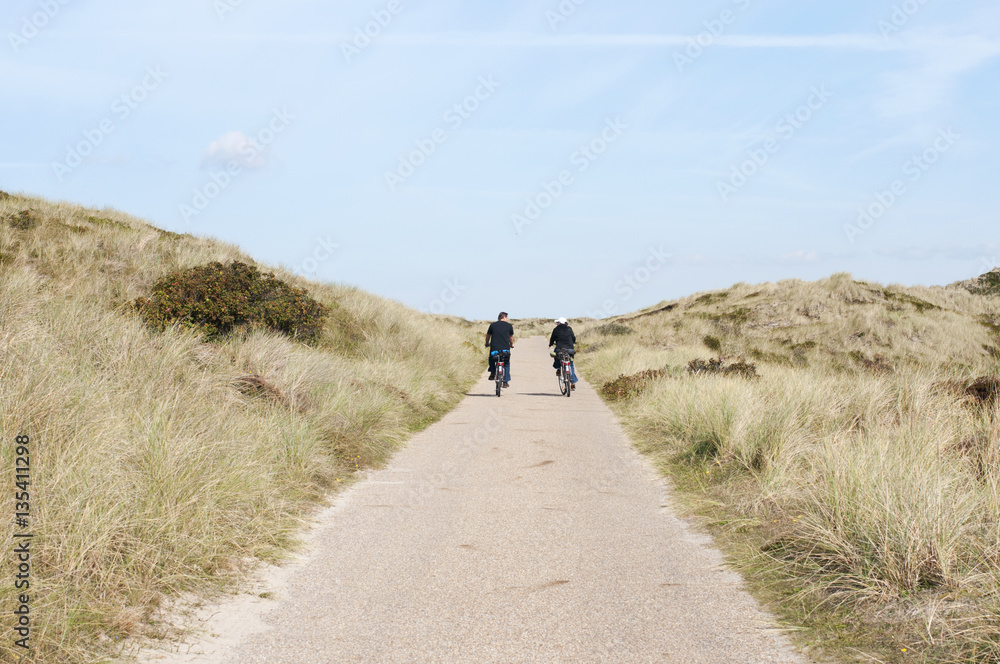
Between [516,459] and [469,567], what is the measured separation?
184 inches

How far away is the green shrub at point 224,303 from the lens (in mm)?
14633

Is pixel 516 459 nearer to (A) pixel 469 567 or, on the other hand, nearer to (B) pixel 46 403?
(A) pixel 469 567

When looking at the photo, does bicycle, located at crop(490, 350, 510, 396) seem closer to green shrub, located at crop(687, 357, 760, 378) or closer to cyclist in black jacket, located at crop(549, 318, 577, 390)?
cyclist in black jacket, located at crop(549, 318, 577, 390)

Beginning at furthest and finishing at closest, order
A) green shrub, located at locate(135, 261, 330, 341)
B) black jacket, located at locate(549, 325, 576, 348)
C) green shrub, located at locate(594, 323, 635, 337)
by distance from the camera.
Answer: green shrub, located at locate(594, 323, 635, 337) < black jacket, located at locate(549, 325, 576, 348) < green shrub, located at locate(135, 261, 330, 341)

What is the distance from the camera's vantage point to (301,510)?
23.2ft

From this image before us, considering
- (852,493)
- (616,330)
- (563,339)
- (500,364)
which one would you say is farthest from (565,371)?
(616,330)

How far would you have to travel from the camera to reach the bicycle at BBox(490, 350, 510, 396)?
19.1 m

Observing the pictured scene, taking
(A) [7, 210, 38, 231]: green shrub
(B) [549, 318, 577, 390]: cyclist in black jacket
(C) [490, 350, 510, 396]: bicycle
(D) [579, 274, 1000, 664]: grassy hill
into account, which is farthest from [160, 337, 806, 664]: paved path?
(A) [7, 210, 38, 231]: green shrub

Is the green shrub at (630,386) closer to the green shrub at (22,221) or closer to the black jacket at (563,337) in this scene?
the black jacket at (563,337)

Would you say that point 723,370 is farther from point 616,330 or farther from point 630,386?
point 616,330

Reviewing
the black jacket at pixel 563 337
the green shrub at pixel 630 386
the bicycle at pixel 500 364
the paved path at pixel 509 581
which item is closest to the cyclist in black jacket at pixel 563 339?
the black jacket at pixel 563 337

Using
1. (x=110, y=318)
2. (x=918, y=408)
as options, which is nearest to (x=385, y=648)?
(x=918, y=408)

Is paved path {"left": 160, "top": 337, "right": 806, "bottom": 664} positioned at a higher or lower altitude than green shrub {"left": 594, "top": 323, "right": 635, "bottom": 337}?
lower

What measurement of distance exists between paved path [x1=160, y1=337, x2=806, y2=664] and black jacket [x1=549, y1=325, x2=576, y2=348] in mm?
10249
